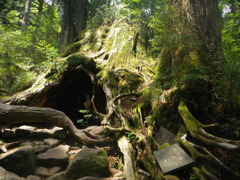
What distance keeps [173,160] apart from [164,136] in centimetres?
99

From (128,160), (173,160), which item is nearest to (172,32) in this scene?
(173,160)

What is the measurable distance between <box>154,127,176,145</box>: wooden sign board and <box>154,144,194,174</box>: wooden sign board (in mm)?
635

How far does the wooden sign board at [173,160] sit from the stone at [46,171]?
1.76m

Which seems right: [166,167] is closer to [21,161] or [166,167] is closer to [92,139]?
[92,139]

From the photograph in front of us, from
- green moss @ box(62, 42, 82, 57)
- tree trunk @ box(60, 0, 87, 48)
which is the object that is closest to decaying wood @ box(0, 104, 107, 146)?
green moss @ box(62, 42, 82, 57)

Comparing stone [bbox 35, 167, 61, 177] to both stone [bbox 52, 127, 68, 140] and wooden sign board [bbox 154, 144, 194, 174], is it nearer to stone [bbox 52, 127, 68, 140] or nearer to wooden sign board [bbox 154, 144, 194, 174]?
wooden sign board [bbox 154, 144, 194, 174]

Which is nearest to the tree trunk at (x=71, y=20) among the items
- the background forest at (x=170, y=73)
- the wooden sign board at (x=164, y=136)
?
the background forest at (x=170, y=73)

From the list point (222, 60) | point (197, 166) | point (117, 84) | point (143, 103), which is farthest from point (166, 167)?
point (117, 84)

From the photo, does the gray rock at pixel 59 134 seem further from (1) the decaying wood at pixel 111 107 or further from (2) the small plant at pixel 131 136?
(2) the small plant at pixel 131 136

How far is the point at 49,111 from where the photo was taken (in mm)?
3986

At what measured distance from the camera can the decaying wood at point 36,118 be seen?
3.67m

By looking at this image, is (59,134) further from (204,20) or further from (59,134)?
(204,20)

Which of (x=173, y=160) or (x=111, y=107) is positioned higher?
(x=111, y=107)

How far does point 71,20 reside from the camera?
11648 millimetres
